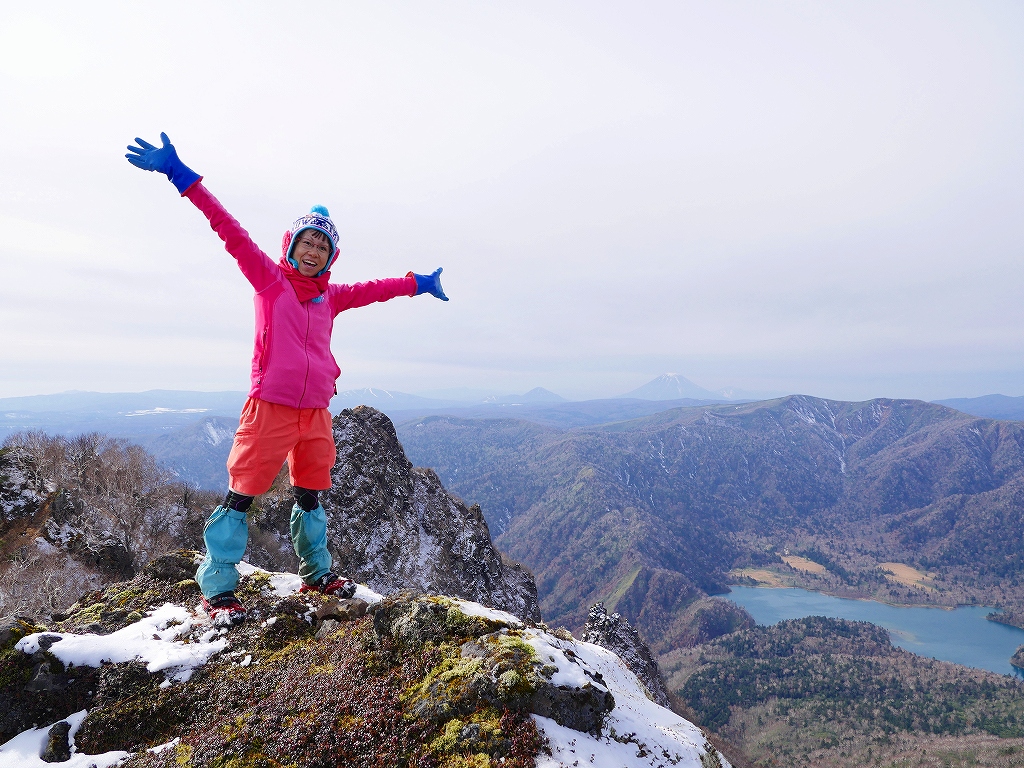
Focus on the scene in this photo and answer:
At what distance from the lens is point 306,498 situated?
23.7ft

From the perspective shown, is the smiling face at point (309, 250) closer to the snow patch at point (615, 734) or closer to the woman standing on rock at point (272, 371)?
the woman standing on rock at point (272, 371)

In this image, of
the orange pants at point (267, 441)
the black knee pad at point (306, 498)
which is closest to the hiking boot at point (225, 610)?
the black knee pad at point (306, 498)

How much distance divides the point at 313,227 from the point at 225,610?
5565 mm

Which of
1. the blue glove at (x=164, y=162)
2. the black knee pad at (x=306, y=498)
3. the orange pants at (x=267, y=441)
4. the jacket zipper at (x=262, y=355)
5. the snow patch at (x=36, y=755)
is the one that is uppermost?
the blue glove at (x=164, y=162)

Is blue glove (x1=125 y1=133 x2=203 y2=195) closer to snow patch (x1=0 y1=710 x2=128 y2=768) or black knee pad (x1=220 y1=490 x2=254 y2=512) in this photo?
black knee pad (x1=220 y1=490 x2=254 y2=512)

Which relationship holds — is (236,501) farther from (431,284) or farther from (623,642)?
(623,642)

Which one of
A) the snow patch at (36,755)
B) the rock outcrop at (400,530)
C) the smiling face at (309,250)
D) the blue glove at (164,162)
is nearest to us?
the snow patch at (36,755)

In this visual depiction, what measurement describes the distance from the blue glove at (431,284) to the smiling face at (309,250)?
1.91 metres

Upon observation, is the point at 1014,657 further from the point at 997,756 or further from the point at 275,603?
the point at 275,603

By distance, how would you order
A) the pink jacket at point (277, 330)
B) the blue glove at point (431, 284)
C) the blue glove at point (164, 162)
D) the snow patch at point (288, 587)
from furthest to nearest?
the blue glove at point (431, 284), the snow patch at point (288, 587), the pink jacket at point (277, 330), the blue glove at point (164, 162)

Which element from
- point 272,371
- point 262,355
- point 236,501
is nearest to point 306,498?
point 236,501

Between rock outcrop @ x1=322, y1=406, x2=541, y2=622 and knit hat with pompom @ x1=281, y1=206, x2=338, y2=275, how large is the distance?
1124 inches

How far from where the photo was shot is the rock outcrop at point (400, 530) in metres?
33.4

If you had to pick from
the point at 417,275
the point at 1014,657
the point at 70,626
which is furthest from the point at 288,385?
the point at 1014,657
